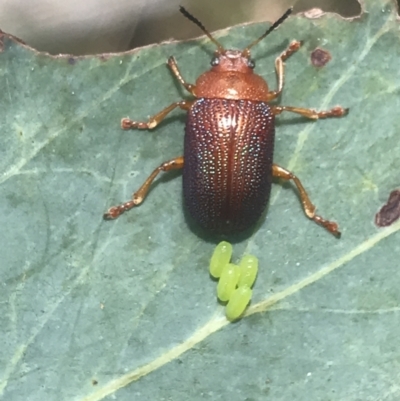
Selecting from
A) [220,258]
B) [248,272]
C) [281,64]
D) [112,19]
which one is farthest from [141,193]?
[112,19]

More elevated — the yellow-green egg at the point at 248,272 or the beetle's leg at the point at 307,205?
the beetle's leg at the point at 307,205

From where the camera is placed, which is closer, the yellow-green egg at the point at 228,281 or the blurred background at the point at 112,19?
the yellow-green egg at the point at 228,281

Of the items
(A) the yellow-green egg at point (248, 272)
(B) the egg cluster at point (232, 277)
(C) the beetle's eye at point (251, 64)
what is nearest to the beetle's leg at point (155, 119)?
(C) the beetle's eye at point (251, 64)

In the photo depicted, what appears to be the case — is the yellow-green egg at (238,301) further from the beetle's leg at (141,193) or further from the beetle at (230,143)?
the beetle's leg at (141,193)

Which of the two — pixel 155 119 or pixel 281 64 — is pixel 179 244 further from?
pixel 281 64

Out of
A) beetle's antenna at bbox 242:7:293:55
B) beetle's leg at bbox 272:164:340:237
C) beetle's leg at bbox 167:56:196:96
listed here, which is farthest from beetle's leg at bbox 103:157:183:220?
beetle's antenna at bbox 242:7:293:55

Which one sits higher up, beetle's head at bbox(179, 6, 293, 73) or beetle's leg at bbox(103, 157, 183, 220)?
beetle's head at bbox(179, 6, 293, 73)

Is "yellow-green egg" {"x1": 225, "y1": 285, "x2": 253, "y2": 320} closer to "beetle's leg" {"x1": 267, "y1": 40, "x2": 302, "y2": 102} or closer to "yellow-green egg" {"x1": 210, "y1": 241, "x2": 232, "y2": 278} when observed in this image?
"yellow-green egg" {"x1": 210, "y1": 241, "x2": 232, "y2": 278}
